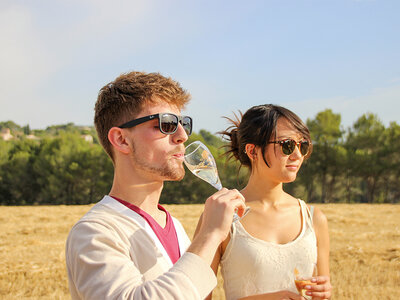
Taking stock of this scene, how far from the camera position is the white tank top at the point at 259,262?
2.87 m

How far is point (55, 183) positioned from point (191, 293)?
175ft

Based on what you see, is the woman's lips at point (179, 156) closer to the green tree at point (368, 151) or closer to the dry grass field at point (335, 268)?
the dry grass field at point (335, 268)

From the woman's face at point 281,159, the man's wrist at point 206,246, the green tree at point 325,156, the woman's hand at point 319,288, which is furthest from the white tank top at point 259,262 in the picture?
the green tree at point 325,156

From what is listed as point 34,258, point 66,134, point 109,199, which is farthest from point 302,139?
point 66,134

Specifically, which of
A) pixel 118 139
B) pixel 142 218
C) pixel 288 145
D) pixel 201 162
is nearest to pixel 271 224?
pixel 288 145

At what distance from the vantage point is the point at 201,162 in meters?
2.48

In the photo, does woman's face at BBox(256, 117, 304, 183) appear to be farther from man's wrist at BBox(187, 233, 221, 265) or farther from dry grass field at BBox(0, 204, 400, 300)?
dry grass field at BBox(0, 204, 400, 300)

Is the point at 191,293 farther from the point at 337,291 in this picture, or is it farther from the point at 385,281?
the point at 385,281

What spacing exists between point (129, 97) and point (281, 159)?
132cm

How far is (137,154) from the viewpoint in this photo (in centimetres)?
218

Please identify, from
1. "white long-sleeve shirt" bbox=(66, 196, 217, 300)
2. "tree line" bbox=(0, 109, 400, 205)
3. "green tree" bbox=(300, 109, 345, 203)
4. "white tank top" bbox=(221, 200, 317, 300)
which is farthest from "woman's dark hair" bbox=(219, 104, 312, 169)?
"green tree" bbox=(300, 109, 345, 203)

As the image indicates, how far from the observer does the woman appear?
9.45 feet

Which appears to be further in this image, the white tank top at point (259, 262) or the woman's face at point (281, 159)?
the woman's face at point (281, 159)

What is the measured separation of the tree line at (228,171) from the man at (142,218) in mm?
37151
